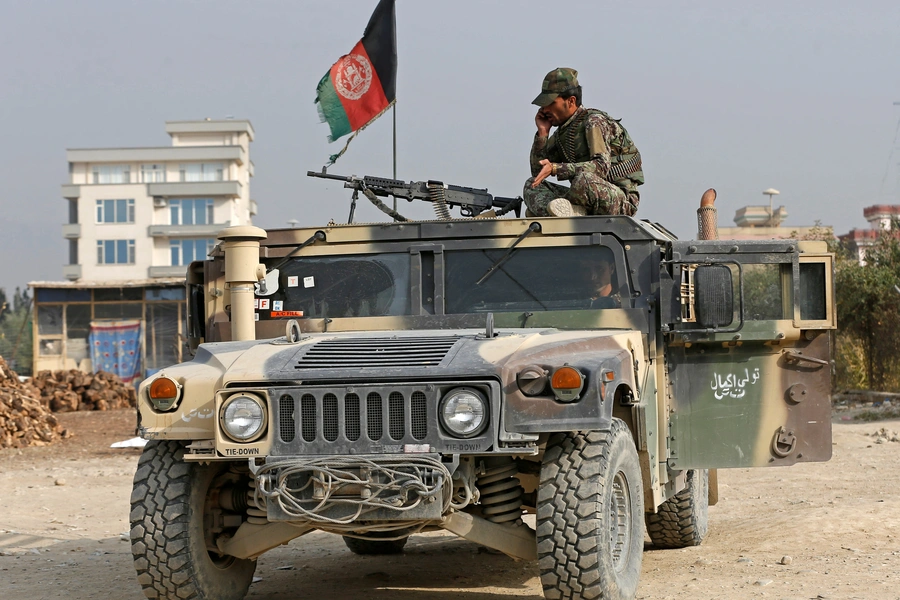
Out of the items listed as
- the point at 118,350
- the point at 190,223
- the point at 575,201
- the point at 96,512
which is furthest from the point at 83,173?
the point at 575,201

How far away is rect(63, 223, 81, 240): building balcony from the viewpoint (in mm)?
60375

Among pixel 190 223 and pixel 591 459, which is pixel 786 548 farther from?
pixel 190 223

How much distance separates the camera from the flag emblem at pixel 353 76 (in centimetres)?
982

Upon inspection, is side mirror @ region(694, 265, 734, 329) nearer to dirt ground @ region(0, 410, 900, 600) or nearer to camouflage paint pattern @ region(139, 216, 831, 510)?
camouflage paint pattern @ region(139, 216, 831, 510)

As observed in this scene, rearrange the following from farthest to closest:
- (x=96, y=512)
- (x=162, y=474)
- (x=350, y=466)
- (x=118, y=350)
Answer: (x=118, y=350), (x=96, y=512), (x=162, y=474), (x=350, y=466)

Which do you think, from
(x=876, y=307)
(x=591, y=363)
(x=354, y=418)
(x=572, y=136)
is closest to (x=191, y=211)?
(x=876, y=307)

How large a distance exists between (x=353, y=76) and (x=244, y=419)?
5843mm

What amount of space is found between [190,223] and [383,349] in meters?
58.7

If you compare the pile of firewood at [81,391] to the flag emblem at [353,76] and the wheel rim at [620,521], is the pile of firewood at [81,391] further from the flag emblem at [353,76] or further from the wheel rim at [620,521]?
the wheel rim at [620,521]

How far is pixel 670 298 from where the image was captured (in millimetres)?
5773

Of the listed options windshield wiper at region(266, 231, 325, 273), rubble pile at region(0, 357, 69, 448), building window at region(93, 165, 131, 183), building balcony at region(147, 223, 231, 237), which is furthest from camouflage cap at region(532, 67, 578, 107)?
building window at region(93, 165, 131, 183)

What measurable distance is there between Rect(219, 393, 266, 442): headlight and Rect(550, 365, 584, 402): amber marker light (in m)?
1.11

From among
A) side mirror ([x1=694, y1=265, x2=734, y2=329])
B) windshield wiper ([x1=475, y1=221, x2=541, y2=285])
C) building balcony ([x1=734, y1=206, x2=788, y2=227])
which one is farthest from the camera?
building balcony ([x1=734, y1=206, x2=788, y2=227])

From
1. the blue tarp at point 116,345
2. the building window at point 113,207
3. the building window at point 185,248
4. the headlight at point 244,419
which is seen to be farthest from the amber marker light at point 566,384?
the building window at point 113,207
